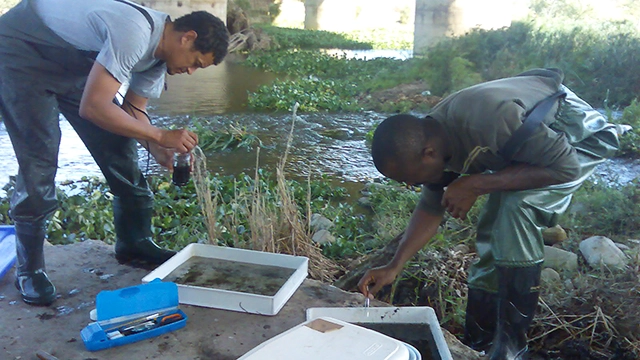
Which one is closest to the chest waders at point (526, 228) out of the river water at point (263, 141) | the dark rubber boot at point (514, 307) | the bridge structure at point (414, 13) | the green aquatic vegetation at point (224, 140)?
the dark rubber boot at point (514, 307)

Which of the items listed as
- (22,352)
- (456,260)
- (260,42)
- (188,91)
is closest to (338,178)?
(456,260)

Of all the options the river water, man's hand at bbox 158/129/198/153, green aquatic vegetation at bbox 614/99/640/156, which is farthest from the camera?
green aquatic vegetation at bbox 614/99/640/156

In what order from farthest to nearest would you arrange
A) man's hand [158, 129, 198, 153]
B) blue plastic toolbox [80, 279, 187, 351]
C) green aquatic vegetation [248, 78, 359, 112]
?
green aquatic vegetation [248, 78, 359, 112] → man's hand [158, 129, 198, 153] → blue plastic toolbox [80, 279, 187, 351]

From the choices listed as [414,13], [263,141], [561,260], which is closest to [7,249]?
[561,260]

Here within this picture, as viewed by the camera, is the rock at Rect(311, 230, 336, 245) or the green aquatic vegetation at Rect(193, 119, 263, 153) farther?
the green aquatic vegetation at Rect(193, 119, 263, 153)

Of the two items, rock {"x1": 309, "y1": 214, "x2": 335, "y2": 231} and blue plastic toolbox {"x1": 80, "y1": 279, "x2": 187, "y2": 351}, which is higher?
blue plastic toolbox {"x1": 80, "y1": 279, "x2": 187, "y2": 351}

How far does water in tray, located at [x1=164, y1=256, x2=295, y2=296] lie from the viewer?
9.11ft

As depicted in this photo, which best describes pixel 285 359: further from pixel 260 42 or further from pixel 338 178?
pixel 260 42

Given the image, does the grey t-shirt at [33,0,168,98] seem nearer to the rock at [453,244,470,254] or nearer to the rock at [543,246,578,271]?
the rock at [453,244,470,254]

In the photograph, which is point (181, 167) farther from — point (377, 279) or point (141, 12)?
point (377, 279)

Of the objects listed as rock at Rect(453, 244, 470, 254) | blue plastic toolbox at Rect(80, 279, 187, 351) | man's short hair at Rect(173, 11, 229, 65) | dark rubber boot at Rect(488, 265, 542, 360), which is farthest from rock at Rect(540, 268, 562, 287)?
man's short hair at Rect(173, 11, 229, 65)

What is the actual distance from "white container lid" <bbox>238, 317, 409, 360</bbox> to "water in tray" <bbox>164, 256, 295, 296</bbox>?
0.71m

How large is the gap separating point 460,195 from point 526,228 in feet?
1.00

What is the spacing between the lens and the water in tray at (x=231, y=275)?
278 cm
